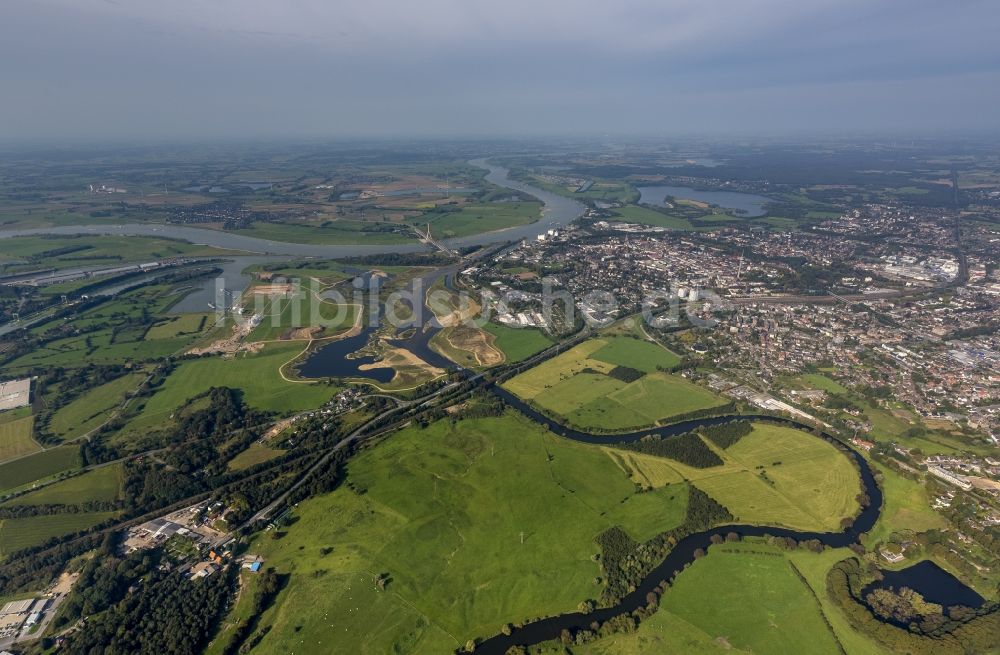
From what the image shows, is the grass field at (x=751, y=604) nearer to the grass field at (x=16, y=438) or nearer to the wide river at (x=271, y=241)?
the grass field at (x=16, y=438)

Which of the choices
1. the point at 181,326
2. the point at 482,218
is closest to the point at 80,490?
the point at 181,326

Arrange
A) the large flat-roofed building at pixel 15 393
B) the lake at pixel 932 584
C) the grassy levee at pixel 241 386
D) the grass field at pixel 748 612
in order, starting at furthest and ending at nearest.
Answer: the large flat-roofed building at pixel 15 393
the grassy levee at pixel 241 386
the lake at pixel 932 584
the grass field at pixel 748 612

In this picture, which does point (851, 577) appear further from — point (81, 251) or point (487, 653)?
point (81, 251)

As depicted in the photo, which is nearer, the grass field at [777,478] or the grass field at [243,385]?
the grass field at [777,478]

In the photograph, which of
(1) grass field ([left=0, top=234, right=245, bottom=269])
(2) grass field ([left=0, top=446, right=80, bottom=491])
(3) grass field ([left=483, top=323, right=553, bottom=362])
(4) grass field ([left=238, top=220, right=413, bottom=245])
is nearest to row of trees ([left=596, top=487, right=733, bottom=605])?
(3) grass field ([left=483, top=323, right=553, bottom=362])

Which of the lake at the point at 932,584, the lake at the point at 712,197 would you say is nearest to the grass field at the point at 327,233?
the lake at the point at 712,197

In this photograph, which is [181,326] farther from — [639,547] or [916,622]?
[916,622]

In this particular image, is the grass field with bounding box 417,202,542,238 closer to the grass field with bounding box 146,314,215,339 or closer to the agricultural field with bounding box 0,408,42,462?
the grass field with bounding box 146,314,215,339
